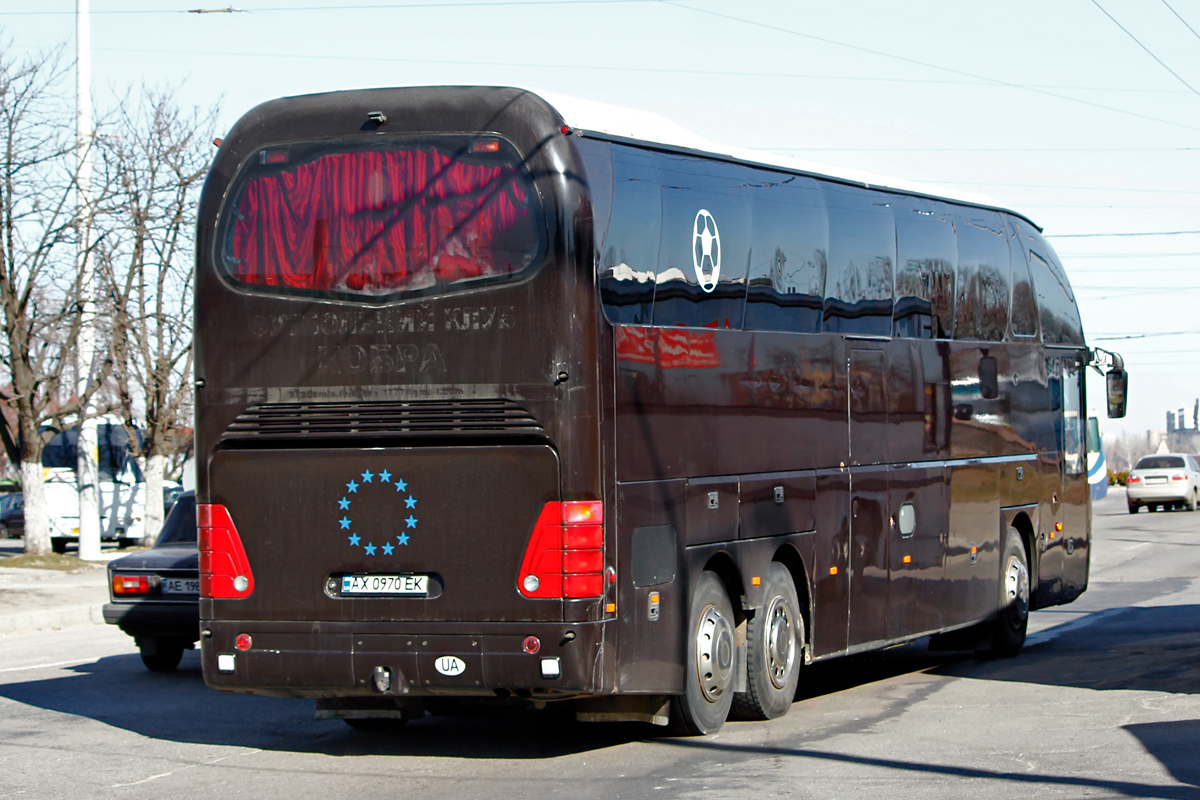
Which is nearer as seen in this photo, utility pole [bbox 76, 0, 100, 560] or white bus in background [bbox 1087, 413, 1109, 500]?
white bus in background [bbox 1087, 413, 1109, 500]

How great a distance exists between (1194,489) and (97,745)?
42769mm

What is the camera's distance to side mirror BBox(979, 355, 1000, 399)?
14.1 meters

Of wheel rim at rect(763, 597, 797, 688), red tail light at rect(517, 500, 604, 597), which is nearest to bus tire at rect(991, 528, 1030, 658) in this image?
wheel rim at rect(763, 597, 797, 688)

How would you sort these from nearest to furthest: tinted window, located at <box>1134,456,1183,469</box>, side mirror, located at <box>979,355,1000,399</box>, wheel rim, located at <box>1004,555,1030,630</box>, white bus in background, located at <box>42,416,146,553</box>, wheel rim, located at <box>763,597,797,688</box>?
wheel rim, located at <box>763,597,797,688</box> → side mirror, located at <box>979,355,1000,399</box> → wheel rim, located at <box>1004,555,1030,630</box> → white bus in background, located at <box>42,416,146,553</box> → tinted window, located at <box>1134,456,1183,469</box>

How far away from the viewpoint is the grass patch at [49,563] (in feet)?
90.6

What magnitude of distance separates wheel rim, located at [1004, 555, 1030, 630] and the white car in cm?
3226

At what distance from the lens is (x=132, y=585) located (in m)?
13.7

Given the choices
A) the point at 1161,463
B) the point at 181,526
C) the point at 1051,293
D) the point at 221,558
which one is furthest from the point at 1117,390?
the point at 1161,463

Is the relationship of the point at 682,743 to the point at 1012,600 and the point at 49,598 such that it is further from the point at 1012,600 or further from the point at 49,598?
the point at 49,598

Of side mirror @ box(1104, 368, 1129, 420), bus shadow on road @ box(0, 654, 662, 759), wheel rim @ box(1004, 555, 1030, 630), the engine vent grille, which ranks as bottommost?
bus shadow on road @ box(0, 654, 662, 759)

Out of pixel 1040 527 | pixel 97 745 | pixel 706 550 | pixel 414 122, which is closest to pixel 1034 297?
pixel 1040 527

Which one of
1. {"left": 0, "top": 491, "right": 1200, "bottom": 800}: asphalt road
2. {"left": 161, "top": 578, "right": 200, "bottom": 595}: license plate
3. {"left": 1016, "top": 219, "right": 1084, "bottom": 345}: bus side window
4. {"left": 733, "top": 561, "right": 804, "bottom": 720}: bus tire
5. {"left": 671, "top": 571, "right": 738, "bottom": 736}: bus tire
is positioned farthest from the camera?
{"left": 1016, "top": 219, "right": 1084, "bottom": 345}: bus side window

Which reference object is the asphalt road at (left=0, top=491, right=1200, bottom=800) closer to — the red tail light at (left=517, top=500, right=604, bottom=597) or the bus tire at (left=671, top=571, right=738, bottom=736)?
the bus tire at (left=671, top=571, right=738, bottom=736)

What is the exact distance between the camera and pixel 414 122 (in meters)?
8.84
